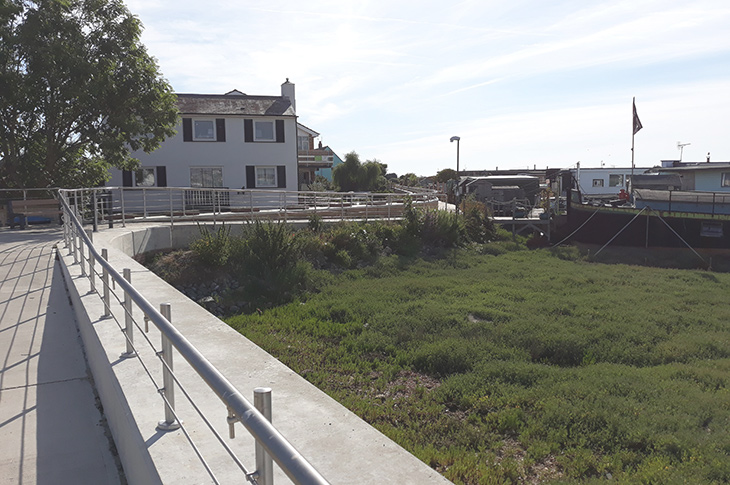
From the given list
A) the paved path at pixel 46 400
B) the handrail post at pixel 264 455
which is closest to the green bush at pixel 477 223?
the paved path at pixel 46 400

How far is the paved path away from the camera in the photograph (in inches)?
160

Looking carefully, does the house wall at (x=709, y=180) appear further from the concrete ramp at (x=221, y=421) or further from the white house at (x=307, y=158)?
the concrete ramp at (x=221, y=421)

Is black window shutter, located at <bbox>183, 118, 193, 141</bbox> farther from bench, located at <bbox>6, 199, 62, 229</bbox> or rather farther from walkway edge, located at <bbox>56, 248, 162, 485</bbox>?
walkway edge, located at <bbox>56, 248, 162, 485</bbox>

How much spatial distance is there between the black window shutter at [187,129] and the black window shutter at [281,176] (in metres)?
5.05

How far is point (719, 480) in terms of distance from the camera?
5234mm

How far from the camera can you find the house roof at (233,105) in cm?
3334

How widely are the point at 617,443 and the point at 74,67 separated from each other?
21230 mm

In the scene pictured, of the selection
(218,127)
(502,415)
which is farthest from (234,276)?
(218,127)

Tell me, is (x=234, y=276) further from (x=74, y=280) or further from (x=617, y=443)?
(x=617, y=443)

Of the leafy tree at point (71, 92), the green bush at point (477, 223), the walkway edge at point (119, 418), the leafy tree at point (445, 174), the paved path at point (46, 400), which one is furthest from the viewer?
the leafy tree at point (445, 174)

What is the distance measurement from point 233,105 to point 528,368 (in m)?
29.6

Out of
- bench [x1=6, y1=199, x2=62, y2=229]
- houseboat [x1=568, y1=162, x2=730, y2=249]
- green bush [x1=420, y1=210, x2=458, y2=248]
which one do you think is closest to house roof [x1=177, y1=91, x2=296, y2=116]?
bench [x1=6, y1=199, x2=62, y2=229]

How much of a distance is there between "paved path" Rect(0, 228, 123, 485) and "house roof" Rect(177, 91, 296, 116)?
83.5 feet

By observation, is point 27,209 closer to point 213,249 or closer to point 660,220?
point 213,249
